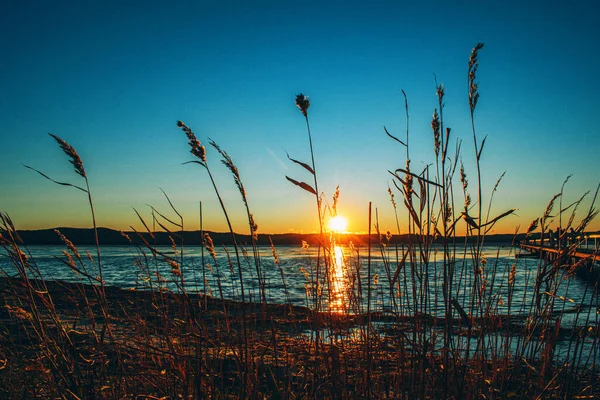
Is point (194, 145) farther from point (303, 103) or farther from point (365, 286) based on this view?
point (365, 286)

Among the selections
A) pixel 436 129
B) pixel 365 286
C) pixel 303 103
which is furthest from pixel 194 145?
pixel 365 286

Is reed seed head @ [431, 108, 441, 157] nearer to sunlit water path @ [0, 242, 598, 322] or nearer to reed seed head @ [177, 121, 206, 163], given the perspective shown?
sunlit water path @ [0, 242, 598, 322]

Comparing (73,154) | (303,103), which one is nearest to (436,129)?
(303,103)

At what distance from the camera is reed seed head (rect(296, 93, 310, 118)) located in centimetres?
179

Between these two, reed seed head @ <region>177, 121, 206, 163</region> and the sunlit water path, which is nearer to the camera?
reed seed head @ <region>177, 121, 206, 163</region>

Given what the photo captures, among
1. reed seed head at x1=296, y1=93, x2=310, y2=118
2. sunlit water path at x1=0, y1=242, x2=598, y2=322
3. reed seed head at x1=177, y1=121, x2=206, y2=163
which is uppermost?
reed seed head at x1=296, y1=93, x2=310, y2=118

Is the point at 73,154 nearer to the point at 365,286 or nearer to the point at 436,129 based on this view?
the point at 436,129

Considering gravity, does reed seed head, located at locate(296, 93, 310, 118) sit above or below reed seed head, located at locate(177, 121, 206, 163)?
above

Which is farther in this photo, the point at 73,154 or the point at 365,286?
the point at 365,286

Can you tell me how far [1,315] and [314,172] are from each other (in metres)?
9.45

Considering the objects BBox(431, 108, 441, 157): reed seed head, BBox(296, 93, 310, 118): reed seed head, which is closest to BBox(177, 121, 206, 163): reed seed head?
BBox(296, 93, 310, 118): reed seed head

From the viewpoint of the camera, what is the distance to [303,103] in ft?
5.92

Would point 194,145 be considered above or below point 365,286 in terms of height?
above

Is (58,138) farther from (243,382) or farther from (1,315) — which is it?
(1,315)
